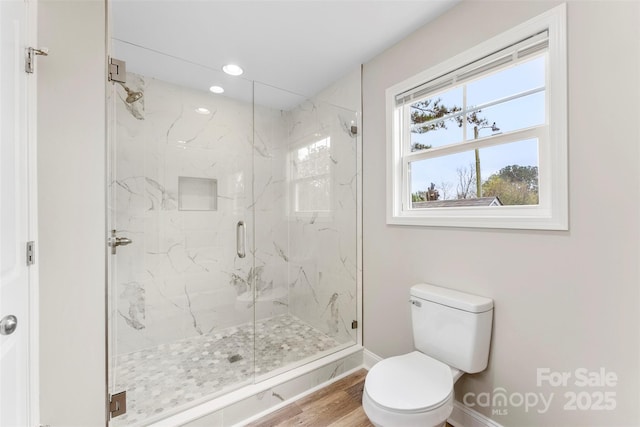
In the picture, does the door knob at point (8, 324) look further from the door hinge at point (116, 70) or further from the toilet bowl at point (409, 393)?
the toilet bowl at point (409, 393)

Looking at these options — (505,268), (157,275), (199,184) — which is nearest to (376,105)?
(505,268)

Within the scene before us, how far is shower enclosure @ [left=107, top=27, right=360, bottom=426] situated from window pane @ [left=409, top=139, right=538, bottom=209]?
0.61 m

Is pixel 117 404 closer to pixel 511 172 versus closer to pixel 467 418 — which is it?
pixel 467 418

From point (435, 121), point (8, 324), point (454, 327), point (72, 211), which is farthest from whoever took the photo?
point (435, 121)

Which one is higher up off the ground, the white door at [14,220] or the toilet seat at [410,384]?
the white door at [14,220]

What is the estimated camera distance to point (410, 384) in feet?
4.30

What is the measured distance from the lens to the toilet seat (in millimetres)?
1187

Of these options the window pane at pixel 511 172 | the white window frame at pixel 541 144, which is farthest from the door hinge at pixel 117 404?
the window pane at pixel 511 172

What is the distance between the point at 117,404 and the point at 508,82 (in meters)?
2.62

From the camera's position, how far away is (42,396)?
109 cm

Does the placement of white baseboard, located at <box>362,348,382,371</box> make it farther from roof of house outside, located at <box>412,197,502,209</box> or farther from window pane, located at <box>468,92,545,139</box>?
window pane, located at <box>468,92,545,139</box>

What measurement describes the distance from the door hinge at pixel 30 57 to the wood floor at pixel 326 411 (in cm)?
197

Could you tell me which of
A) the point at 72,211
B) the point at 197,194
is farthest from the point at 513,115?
the point at 197,194

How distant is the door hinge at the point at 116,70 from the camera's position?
4.35 feet
